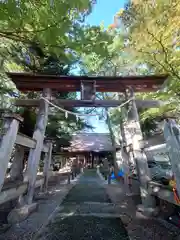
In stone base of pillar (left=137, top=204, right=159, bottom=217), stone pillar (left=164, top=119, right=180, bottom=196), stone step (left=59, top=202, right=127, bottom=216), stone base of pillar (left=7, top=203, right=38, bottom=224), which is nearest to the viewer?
stone pillar (left=164, top=119, right=180, bottom=196)

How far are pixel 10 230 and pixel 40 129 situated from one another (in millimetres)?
2393

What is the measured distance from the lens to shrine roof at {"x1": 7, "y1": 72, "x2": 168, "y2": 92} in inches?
182

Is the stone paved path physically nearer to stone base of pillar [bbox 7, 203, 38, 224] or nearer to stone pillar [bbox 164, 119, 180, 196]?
stone base of pillar [bbox 7, 203, 38, 224]

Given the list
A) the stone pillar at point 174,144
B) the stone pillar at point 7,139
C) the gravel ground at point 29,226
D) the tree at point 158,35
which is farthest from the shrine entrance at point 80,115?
the stone pillar at point 174,144

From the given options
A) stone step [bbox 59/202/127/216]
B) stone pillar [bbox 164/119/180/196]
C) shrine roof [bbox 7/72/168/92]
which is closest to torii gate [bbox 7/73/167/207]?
shrine roof [bbox 7/72/168/92]

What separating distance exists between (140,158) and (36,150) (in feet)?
9.46

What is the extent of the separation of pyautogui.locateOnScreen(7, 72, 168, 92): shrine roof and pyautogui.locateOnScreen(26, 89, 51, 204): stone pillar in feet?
1.18

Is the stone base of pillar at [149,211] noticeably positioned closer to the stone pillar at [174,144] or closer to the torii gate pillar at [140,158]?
the torii gate pillar at [140,158]

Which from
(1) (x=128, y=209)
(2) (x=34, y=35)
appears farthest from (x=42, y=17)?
(1) (x=128, y=209)

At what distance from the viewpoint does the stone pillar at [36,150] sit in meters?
3.91

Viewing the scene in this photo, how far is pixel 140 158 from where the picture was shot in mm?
4055

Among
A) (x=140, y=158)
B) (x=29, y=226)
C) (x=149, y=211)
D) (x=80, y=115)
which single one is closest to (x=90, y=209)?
(x=149, y=211)

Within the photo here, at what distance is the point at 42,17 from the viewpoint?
2.11 m

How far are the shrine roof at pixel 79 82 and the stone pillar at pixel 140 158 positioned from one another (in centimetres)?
42
